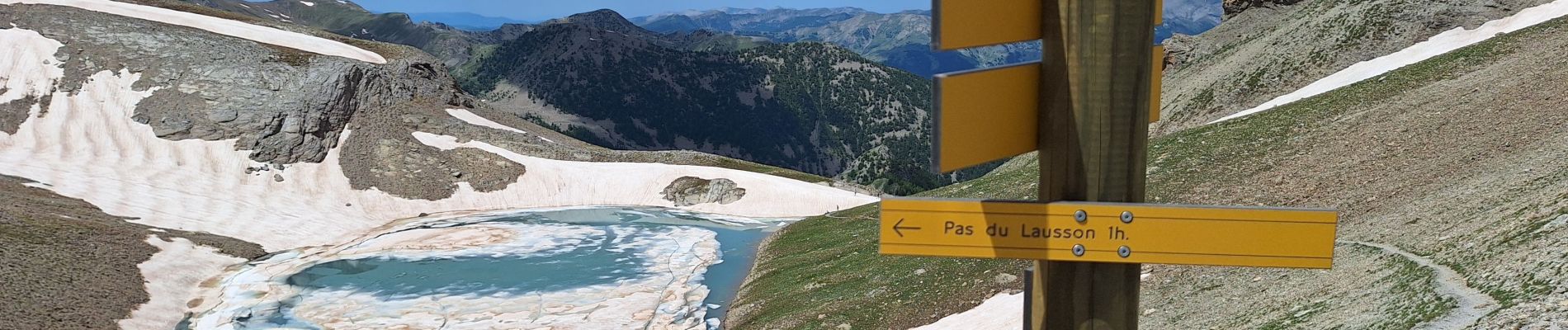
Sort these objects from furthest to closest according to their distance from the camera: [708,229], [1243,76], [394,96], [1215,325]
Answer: [394,96]
[708,229]
[1243,76]
[1215,325]

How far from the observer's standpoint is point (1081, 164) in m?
4.91

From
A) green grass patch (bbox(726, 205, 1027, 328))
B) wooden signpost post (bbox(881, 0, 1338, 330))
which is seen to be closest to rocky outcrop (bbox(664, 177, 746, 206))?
green grass patch (bbox(726, 205, 1027, 328))

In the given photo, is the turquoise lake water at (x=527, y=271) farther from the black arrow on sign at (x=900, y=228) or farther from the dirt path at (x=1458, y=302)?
the black arrow on sign at (x=900, y=228)

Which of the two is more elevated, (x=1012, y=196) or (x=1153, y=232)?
(x=1153, y=232)

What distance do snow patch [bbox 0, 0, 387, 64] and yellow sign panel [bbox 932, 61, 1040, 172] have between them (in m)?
92.4

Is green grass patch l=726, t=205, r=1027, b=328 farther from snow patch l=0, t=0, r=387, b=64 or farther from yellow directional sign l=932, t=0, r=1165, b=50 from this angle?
snow patch l=0, t=0, r=387, b=64

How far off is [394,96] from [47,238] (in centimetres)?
4286

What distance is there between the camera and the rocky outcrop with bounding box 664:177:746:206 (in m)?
70.9

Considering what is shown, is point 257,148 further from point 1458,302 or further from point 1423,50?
point 1458,302

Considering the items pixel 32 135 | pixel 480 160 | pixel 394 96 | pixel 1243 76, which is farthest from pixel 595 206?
pixel 1243 76

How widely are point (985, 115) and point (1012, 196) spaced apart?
32573 millimetres

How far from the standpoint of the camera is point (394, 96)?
83.2m

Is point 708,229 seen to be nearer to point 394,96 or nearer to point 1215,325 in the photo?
point 394,96

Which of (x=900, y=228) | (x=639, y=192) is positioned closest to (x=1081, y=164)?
(x=900, y=228)
